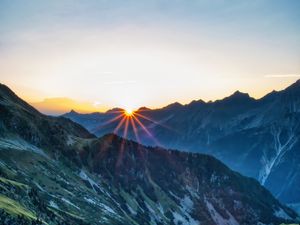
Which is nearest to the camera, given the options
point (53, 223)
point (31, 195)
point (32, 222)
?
point (32, 222)

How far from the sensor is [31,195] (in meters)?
194

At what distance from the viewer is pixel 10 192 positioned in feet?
577

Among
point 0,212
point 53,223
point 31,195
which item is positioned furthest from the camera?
point 31,195

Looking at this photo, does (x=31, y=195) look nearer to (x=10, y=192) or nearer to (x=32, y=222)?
(x=10, y=192)

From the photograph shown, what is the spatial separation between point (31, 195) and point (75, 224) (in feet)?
74.4

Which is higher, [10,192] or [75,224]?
[10,192]

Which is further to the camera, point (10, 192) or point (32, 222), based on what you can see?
point (10, 192)

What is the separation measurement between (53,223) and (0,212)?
37765 millimetres

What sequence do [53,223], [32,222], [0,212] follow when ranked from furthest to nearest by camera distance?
[53,223]
[32,222]
[0,212]

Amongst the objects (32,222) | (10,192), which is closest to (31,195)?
(10,192)

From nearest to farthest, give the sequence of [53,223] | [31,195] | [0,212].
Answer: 1. [0,212]
2. [53,223]
3. [31,195]

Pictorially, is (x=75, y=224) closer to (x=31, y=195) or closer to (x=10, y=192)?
(x=31, y=195)

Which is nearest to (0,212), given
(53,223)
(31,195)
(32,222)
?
(32,222)

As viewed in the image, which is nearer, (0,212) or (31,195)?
(0,212)
